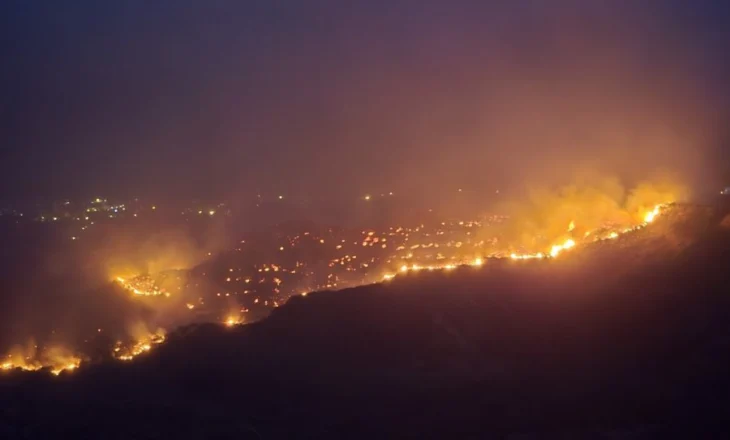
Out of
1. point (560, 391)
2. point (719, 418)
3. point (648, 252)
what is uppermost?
point (648, 252)

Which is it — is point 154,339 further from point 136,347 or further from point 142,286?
point 142,286

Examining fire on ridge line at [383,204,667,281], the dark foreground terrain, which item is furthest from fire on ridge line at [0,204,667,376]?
the dark foreground terrain

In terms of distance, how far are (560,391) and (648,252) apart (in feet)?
20.5

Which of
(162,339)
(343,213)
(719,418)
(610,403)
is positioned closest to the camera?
(719,418)

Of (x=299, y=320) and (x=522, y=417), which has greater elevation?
(x=299, y=320)

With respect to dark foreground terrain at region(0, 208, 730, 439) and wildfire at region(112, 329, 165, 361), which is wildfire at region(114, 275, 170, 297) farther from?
dark foreground terrain at region(0, 208, 730, 439)

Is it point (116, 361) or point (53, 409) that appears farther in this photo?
point (116, 361)

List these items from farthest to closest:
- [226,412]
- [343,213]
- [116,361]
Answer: [343,213] < [116,361] < [226,412]

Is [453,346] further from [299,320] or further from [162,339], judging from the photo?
[162,339]

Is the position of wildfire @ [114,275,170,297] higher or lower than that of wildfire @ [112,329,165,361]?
higher

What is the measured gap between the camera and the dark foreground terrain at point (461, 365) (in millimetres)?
11516

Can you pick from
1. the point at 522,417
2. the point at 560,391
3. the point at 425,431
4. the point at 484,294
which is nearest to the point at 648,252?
the point at 484,294

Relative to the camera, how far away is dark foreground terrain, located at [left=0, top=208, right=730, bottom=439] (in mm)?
11516

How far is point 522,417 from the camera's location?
37.5ft
